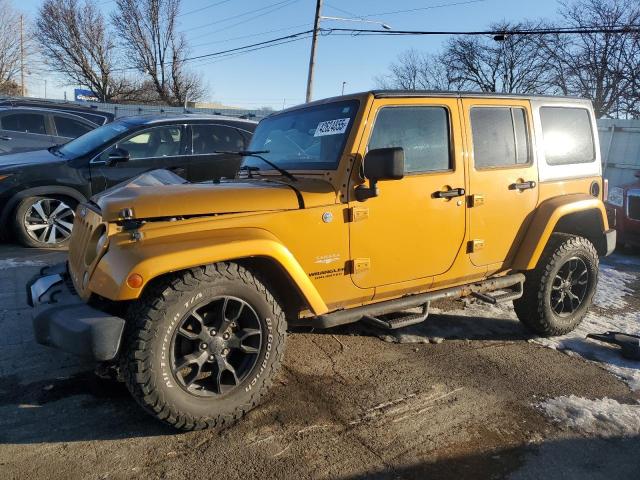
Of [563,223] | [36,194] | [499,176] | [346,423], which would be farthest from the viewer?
[36,194]

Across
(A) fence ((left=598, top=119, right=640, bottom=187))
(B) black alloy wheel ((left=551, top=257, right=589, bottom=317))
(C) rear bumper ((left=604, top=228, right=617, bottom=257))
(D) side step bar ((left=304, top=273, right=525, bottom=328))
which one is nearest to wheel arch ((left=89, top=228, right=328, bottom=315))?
(D) side step bar ((left=304, top=273, right=525, bottom=328))

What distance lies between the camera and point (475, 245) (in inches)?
155

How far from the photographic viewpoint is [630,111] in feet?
97.0

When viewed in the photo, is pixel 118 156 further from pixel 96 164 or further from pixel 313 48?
pixel 313 48

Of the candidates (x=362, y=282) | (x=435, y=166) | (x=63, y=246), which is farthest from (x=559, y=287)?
(x=63, y=246)

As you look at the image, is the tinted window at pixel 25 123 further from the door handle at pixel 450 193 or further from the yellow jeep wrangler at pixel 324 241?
the door handle at pixel 450 193

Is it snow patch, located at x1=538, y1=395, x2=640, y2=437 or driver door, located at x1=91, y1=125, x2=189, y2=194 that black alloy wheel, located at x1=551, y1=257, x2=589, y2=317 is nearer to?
snow patch, located at x1=538, y1=395, x2=640, y2=437

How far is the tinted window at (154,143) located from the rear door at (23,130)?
3.88m

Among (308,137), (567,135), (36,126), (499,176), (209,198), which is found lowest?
(209,198)

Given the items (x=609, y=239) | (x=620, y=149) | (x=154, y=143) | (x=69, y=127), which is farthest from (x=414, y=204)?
(x=620, y=149)

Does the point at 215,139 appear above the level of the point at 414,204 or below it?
above

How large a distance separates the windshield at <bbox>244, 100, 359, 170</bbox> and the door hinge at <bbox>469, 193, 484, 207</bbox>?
3.72ft

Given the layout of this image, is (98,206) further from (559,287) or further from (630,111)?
(630,111)

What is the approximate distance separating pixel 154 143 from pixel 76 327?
483 centimetres
